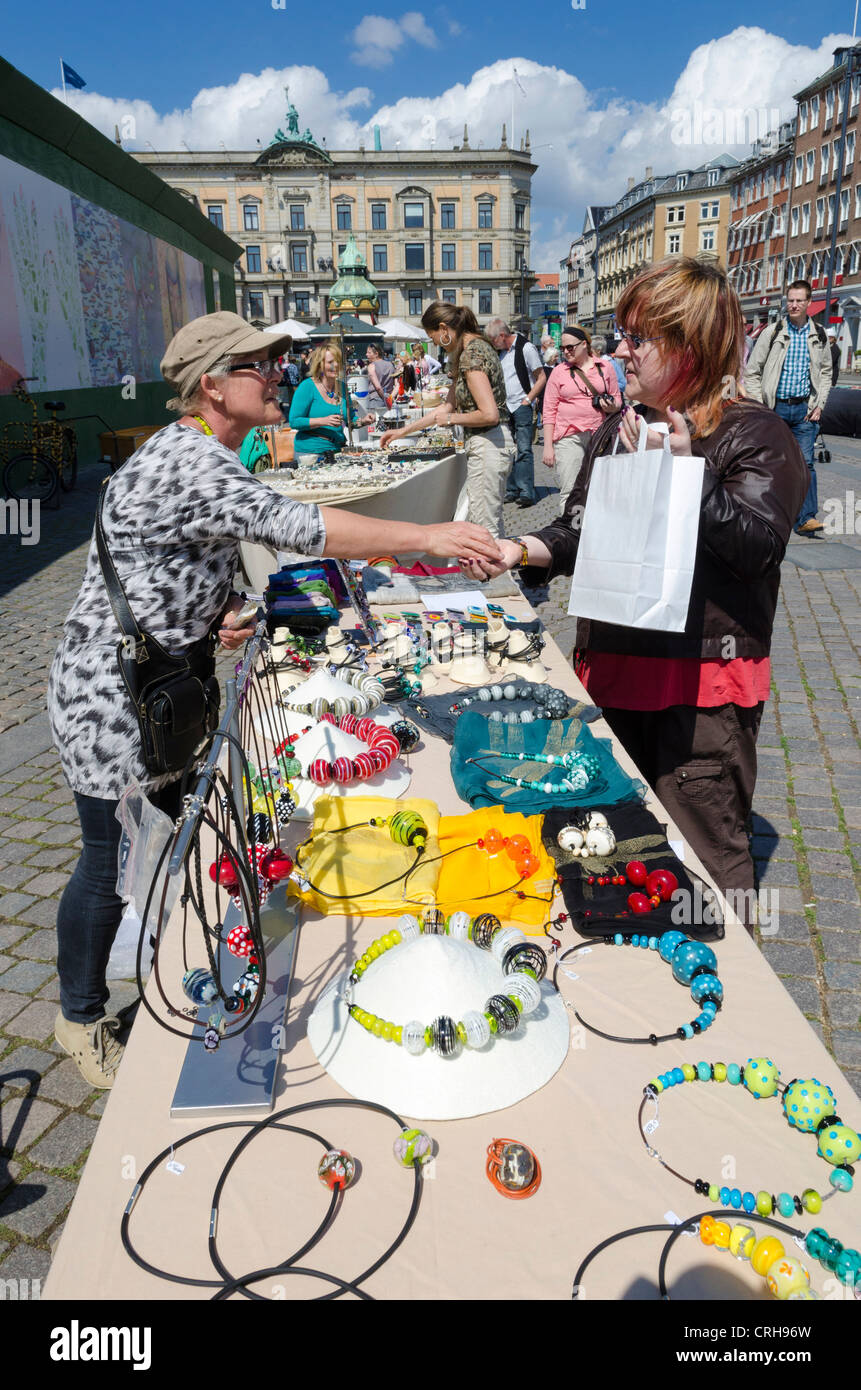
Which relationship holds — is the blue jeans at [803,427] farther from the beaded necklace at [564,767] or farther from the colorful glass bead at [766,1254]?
the colorful glass bead at [766,1254]

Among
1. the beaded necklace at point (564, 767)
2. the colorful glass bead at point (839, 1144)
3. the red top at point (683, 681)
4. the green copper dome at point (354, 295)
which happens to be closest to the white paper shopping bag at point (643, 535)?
the red top at point (683, 681)

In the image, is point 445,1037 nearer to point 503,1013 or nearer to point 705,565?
point 503,1013

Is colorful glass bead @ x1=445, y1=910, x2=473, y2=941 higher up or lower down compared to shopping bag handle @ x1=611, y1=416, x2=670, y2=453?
lower down

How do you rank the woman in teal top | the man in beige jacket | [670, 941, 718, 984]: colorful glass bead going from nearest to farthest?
[670, 941, 718, 984]: colorful glass bead → the woman in teal top → the man in beige jacket

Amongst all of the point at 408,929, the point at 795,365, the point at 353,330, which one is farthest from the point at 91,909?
the point at 353,330

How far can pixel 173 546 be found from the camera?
6.33 feet

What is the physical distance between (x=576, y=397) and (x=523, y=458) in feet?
8.48

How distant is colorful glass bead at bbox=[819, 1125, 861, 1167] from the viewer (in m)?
1.20

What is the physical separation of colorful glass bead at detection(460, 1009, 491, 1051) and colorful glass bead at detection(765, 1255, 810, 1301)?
0.48m

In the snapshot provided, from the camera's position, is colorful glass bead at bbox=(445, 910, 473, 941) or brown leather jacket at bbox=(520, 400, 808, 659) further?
brown leather jacket at bbox=(520, 400, 808, 659)

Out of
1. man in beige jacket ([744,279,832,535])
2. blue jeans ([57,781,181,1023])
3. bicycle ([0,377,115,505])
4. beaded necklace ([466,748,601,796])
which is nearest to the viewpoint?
blue jeans ([57,781,181,1023])

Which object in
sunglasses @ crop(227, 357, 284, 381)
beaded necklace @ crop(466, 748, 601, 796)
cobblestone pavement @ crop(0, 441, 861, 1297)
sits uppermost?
sunglasses @ crop(227, 357, 284, 381)

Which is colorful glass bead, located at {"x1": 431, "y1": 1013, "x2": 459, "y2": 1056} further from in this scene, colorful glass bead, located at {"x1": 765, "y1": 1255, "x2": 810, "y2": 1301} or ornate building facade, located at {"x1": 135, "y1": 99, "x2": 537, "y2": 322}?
ornate building facade, located at {"x1": 135, "y1": 99, "x2": 537, "y2": 322}

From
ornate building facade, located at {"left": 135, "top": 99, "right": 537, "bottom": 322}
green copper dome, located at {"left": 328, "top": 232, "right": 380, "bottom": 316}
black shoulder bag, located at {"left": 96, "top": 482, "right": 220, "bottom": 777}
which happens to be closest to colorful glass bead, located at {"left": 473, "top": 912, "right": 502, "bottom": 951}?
black shoulder bag, located at {"left": 96, "top": 482, "right": 220, "bottom": 777}
